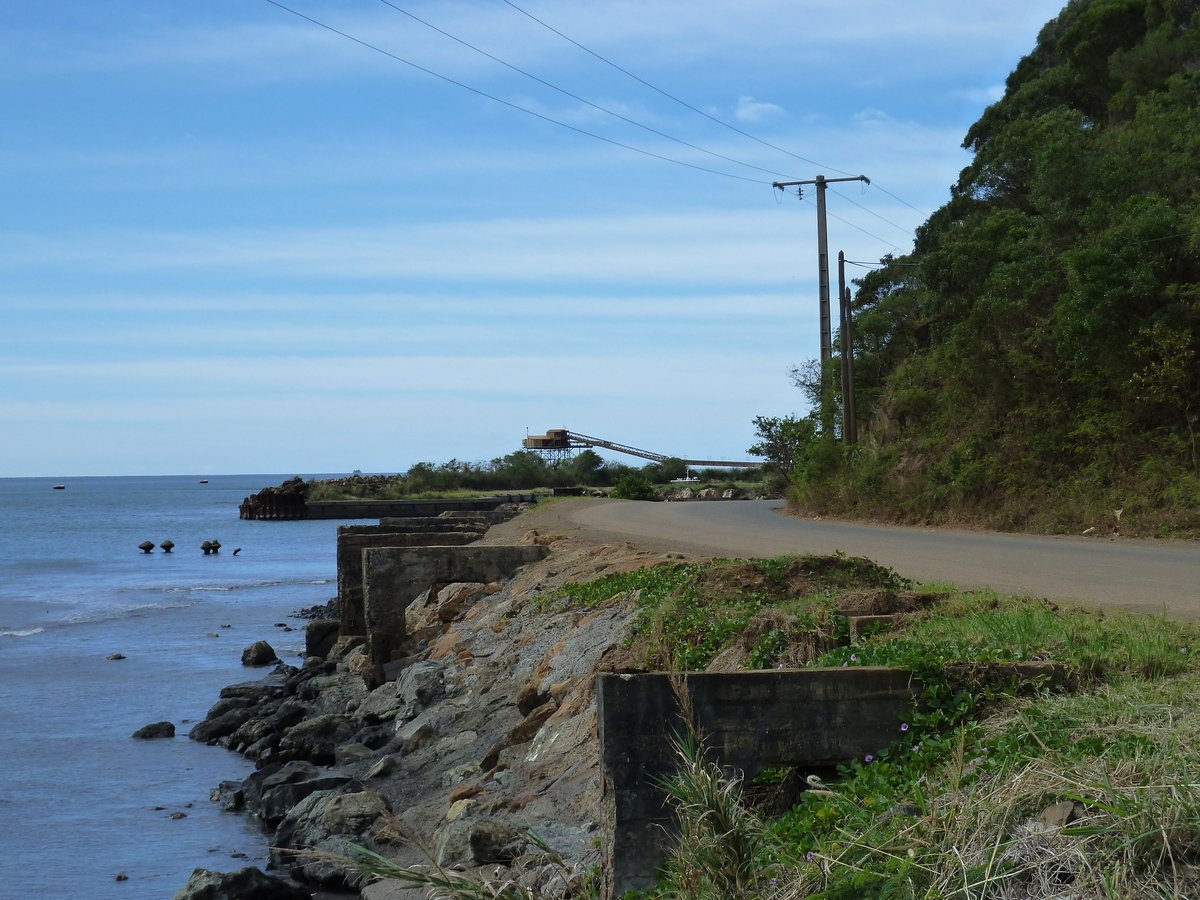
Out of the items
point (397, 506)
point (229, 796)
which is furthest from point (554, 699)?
point (397, 506)

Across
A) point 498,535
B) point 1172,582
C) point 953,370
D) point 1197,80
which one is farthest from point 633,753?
point 1197,80

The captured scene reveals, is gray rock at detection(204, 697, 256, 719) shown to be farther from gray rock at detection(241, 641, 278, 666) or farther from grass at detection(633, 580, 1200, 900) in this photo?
grass at detection(633, 580, 1200, 900)

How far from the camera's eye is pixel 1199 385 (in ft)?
63.6

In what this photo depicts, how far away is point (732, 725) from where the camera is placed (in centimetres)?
574

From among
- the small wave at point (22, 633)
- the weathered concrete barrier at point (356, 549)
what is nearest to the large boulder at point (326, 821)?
the weathered concrete barrier at point (356, 549)

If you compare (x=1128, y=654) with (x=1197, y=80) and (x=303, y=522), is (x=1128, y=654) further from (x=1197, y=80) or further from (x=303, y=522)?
(x=303, y=522)

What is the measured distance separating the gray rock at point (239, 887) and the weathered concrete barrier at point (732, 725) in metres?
3.45

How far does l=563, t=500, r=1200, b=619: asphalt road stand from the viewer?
1019cm

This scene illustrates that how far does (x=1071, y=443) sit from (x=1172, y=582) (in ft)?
37.7

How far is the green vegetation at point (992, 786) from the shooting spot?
4.04 m

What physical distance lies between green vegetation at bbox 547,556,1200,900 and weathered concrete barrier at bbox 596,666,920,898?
0.43ft

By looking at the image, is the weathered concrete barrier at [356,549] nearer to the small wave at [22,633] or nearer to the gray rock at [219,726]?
the gray rock at [219,726]

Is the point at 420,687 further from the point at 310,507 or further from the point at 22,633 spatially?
the point at 310,507

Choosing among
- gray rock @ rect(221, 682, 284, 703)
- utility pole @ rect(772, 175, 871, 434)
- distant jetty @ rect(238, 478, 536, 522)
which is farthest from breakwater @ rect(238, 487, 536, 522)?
gray rock @ rect(221, 682, 284, 703)
